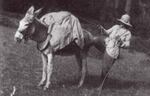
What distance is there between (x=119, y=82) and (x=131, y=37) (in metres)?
0.39

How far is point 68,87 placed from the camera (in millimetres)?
3498

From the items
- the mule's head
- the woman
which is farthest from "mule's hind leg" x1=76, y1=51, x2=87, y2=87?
the mule's head

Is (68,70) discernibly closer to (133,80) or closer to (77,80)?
(77,80)

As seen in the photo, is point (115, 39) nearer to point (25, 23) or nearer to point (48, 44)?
point (48, 44)

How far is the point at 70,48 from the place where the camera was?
3.54 metres

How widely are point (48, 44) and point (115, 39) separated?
0.55 metres

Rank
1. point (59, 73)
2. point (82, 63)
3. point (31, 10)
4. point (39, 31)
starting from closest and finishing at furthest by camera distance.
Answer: point (31, 10), point (39, 31), point (59, 73), point (82, 63)

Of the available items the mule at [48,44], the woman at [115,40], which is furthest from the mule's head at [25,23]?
the woman at [115,40]

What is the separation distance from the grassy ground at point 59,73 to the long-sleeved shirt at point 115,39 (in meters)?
0.11

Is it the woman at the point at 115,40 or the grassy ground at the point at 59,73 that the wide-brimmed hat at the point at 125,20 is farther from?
the grassy ground at the point at 59,73

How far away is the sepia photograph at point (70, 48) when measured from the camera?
3.37 metres

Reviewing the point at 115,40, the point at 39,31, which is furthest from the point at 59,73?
the point at 115,40

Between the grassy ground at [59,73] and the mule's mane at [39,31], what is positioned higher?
the mule's mane at [39,31]

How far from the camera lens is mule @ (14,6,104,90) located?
3234mm
